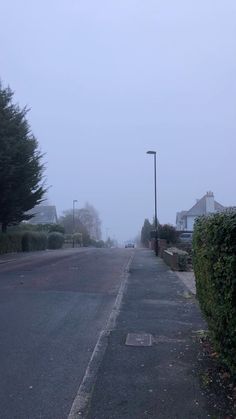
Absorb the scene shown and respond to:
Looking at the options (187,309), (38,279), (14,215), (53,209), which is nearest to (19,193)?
(14,215)

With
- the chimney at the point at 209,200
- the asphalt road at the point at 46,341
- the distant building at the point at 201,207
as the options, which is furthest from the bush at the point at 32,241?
the asphalt road at the point at 46,341

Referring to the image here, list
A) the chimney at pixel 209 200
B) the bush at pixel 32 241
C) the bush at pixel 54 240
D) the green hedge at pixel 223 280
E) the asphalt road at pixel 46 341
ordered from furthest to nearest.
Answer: the chimney at pixel 209 200 → the bush at pixel 54 240 → the bush at pixel 32 241 → the asphalt road at pixel 46 341 → the green hedge at pixel 223 280

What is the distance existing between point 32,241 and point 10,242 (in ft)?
26.8

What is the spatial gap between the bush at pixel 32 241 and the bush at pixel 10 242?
4.94 ft

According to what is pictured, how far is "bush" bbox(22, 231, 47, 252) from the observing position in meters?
51.3

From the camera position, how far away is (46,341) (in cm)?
887

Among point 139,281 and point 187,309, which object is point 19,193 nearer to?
point 139,281

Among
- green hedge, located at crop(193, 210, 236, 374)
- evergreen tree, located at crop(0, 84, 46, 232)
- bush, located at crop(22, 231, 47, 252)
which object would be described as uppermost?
evergreen tree, located at crop(0, 84, 46, 232)

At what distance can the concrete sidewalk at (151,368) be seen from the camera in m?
5.61

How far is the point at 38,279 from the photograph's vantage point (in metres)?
19.9

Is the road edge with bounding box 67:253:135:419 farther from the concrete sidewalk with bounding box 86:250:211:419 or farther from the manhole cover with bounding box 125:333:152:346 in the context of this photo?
the manhole cover with bounding box 125:333:152:346

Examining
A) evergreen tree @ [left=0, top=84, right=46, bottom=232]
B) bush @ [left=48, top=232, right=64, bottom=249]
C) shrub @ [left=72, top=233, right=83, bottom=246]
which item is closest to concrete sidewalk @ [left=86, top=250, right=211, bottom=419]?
evergreen tree @ [left=0, top=84, right=46, bottom=232]

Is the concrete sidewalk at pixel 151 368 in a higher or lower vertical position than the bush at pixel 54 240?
lower

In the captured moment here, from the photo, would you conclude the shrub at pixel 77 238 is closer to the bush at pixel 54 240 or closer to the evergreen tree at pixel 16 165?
the bush at pixel 54 240
